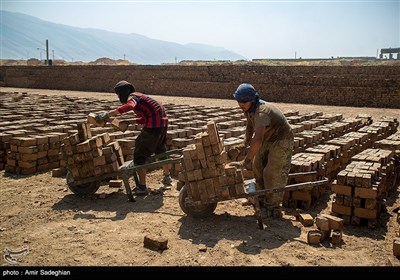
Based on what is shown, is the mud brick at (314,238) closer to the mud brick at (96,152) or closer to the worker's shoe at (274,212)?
the worker's shoe at (274,212)

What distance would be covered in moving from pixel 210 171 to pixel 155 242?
1.03m

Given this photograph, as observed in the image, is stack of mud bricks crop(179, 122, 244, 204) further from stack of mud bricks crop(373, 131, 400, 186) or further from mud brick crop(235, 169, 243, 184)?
stack of mud bricks crop(373, 131, 400, 186)

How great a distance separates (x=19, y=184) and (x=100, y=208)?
6.20 ft

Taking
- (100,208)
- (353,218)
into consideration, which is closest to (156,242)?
(100,208)

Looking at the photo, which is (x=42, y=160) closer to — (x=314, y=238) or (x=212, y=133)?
(x=212, y=133)

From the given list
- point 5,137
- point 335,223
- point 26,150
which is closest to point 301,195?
point 335,223

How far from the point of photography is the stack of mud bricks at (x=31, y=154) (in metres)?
6.33

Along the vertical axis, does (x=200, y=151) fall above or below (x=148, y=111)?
below

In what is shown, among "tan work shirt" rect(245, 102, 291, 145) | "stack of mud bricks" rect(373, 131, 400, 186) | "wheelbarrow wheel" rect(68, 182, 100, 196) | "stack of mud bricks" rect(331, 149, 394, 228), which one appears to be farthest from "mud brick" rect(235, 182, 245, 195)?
"stack of mud bricks" rect(373, 131, 400, 186)

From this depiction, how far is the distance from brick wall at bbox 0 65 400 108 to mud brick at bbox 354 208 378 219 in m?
17.2

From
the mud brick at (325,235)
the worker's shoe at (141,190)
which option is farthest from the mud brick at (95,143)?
the mud brick at (325,235)

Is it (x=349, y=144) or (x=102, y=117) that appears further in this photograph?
(x=349, y=144)

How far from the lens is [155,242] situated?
3.57 metres

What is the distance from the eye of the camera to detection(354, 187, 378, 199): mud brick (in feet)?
14.1
